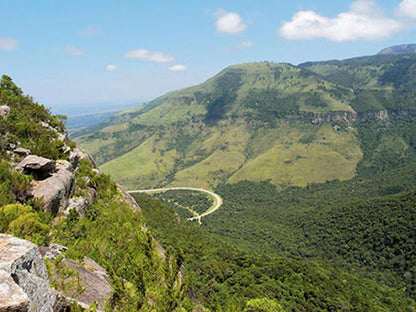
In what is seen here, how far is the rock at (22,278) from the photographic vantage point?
9.24m

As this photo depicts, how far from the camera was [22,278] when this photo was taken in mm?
11211

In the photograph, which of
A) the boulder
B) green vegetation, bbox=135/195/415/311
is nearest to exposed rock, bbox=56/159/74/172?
the boulder

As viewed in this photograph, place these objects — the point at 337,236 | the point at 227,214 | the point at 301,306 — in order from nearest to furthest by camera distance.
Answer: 1. the point at 301,306
2. the point at 337,236
3. the point at 227,214

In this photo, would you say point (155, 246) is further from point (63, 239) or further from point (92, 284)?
point (63, 239)

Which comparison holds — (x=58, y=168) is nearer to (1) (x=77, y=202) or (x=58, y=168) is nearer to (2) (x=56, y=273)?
(1) (x=77, y=202)

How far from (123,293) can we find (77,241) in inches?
517

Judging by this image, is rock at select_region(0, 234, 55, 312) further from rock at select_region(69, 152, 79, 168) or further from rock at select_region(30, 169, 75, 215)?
rock at select_region(69, 152, 79, 168)

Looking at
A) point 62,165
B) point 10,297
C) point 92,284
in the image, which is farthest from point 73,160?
point 10,297

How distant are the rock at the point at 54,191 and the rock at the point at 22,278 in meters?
17.1

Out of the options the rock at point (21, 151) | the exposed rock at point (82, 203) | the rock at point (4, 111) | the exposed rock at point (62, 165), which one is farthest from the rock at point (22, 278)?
the rock at point (4, 111)

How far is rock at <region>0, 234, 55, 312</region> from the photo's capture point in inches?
364

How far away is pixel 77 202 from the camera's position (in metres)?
→ 35.5

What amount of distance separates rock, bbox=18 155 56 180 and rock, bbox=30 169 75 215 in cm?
94

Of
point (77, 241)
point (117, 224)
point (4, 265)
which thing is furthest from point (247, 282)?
point (4, 265)
